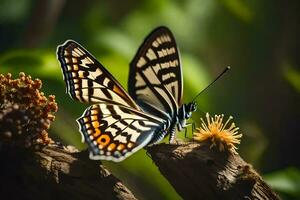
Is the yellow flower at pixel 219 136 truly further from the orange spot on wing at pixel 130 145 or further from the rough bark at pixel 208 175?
the orange spot on wing at pixel 130 145

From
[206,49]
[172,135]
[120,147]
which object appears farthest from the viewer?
[206,49]

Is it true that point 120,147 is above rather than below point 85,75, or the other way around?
below

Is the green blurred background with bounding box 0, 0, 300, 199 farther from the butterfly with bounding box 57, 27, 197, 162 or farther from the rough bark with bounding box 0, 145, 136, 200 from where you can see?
the rough bark with bounding box 0, 145, 136, 200

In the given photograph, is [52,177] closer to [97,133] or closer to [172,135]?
[97,133]

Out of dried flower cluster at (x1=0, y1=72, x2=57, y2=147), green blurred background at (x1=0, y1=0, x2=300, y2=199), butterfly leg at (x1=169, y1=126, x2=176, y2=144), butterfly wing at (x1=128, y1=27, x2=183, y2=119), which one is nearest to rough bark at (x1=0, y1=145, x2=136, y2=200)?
dried flower cluster at (x1=0, y1=72, x2=57, y2=147)

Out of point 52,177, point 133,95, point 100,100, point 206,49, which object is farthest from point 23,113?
Answer: point 206,49

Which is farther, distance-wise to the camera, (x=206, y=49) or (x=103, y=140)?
(x=206, y=49)

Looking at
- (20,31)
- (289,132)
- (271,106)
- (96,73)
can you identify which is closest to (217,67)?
(271,106)
